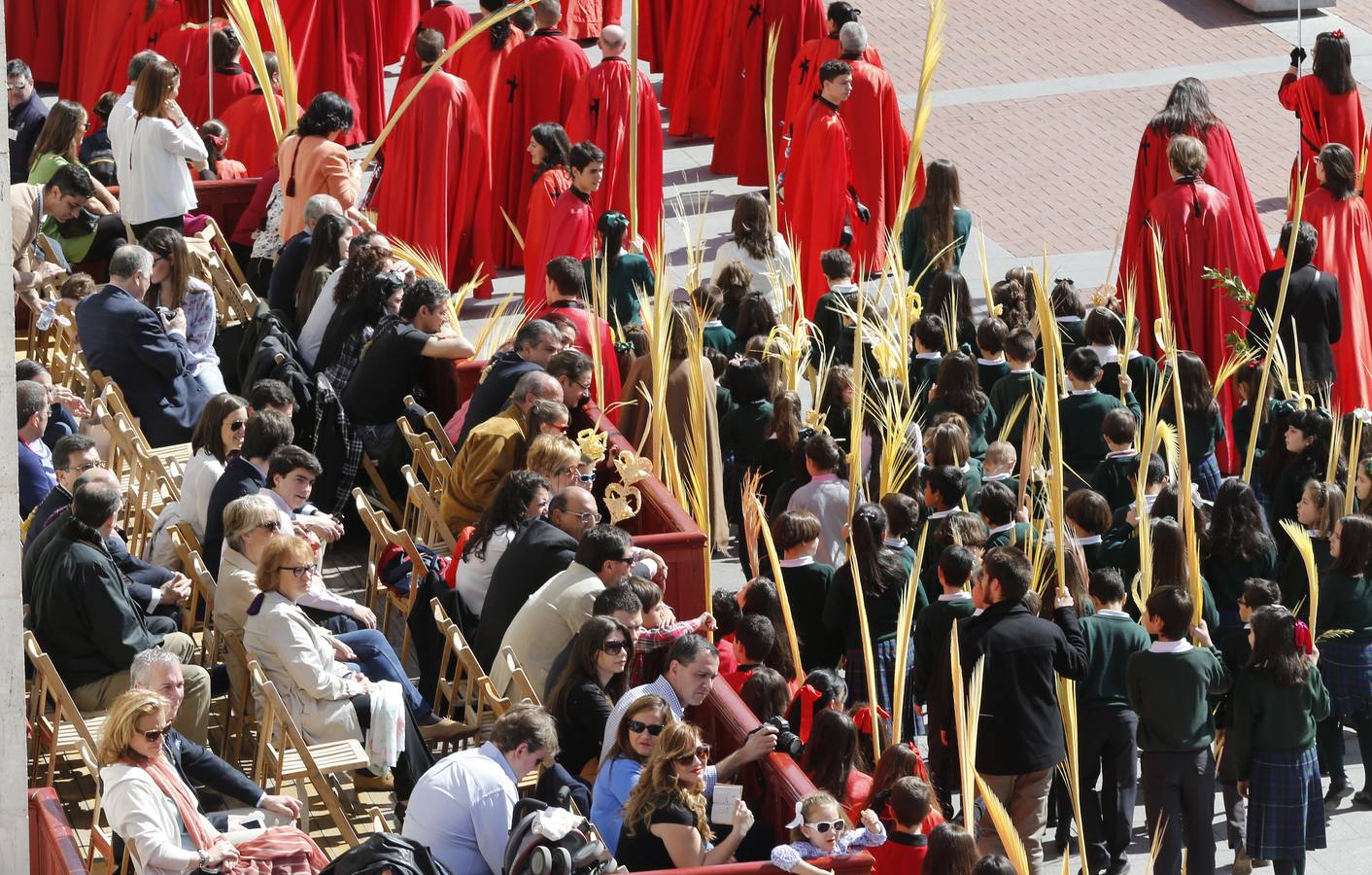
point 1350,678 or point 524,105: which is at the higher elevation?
point 524,105

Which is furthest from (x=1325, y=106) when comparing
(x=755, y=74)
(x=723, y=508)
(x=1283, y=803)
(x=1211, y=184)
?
(x=1283, y=803)

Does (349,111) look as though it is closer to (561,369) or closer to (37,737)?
(561,369)

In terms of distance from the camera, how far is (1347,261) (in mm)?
13891

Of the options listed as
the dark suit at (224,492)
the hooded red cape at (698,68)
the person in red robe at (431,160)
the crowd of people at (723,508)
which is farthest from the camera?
the hooded red cape at (698,68)

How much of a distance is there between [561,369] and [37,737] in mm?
2851

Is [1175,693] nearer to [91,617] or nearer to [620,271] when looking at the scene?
[91,617]

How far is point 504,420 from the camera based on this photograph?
10.0m

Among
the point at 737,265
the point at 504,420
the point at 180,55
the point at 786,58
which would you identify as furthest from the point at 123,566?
the point at 786,58

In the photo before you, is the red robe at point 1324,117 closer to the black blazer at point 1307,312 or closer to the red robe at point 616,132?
the black blazer at point 1307,312

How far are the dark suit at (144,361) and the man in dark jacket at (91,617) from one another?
248cm

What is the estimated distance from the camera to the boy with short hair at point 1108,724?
921cm

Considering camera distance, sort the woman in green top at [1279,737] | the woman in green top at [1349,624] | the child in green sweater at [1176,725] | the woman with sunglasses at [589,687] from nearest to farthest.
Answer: the woman with sunglasses at [589,687] < the child in green sweater at [1176,725] < the woman in green top at [1279,737] < the woman in green top at [1349,624]

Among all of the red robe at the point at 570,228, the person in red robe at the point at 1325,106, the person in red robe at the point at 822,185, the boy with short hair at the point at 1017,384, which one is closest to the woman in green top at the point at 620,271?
the red robe at the point at 570,228

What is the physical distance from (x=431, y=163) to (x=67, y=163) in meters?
2.58
